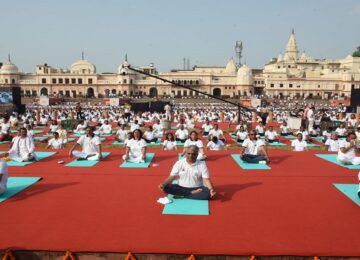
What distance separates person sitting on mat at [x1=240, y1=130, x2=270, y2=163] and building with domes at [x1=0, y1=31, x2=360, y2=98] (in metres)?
59.7

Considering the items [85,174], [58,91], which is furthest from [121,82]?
[85,174]

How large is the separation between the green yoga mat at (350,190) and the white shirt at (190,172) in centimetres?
225

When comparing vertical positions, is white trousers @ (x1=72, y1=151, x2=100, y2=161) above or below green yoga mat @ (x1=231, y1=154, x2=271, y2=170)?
above

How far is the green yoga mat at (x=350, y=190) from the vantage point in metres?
4.79

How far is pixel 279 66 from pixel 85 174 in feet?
234

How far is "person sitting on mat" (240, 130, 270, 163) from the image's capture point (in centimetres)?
718

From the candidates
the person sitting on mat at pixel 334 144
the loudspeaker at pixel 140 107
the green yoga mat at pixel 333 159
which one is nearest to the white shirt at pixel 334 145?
the person sitting on mat at pixel 334 144

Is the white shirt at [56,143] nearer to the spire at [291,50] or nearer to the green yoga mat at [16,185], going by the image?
the green yoga mat at [16,185]

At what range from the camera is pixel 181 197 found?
4719mm

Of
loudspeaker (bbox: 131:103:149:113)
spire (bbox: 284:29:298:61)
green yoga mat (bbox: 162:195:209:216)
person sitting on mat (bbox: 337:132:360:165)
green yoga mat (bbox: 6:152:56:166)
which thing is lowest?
loudspeaker (bbox: 131:103:149:113)

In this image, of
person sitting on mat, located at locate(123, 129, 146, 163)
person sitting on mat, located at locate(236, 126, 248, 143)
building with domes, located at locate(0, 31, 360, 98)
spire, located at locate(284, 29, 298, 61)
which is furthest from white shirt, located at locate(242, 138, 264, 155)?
spire, located at locate(284, 29, 298, 61)

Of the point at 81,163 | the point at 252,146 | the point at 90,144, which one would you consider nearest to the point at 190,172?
the point at 252,146

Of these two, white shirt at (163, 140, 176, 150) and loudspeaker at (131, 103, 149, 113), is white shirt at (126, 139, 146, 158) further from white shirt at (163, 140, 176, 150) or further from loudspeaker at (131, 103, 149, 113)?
loudspeaker at (131, 103, 149, 113)

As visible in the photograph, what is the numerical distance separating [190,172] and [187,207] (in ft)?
1.67
